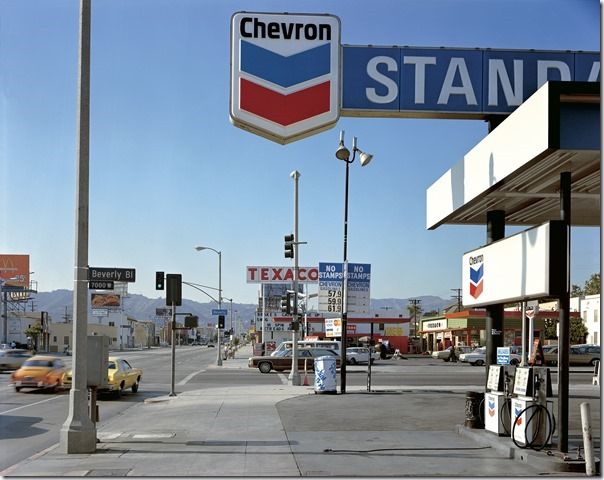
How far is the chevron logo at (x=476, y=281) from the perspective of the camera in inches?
532

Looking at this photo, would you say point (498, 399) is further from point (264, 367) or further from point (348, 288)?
point (264, 367)

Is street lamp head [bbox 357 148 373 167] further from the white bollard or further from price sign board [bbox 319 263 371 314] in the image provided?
the white bollard

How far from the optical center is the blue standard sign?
12406 millimetres

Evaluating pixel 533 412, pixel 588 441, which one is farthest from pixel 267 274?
pixel 588 441

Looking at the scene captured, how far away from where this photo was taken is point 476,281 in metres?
13.8

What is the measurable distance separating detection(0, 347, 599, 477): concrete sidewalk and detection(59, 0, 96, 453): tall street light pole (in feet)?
1.07

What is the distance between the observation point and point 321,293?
91.3 ft

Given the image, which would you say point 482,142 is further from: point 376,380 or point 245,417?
point 376,380

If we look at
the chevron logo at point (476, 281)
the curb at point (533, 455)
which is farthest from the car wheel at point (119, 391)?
the curb at point (533, 455)

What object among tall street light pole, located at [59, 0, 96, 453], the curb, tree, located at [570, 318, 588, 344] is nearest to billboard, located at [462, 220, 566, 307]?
the curb

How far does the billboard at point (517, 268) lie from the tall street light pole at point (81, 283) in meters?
6.99

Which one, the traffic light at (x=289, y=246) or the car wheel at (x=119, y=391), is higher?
the traffic light at (x=289, y=246)

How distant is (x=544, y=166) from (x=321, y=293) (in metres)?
17.3

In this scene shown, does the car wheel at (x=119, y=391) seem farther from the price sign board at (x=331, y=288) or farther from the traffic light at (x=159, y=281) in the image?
the price sign board at (x=331, y=288)
